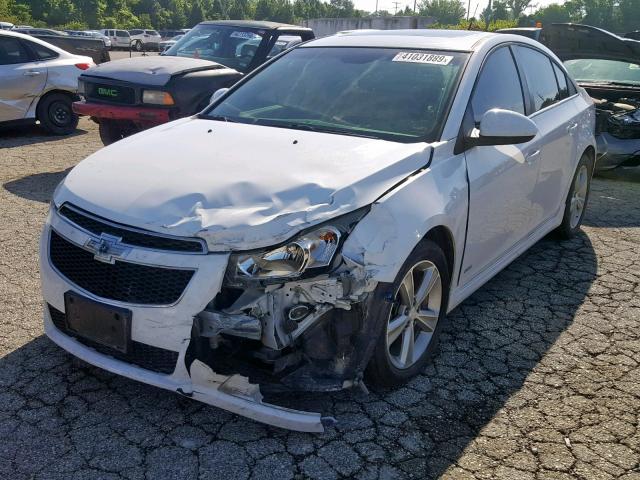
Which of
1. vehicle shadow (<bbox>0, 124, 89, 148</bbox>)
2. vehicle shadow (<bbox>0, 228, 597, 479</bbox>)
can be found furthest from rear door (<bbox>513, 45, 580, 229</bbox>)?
vehicle shadow (<bbox>0, 124, 89, 148</bbox>)

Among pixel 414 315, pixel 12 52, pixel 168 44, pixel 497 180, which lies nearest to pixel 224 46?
pixel 12 52

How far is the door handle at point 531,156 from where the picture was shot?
4.31m

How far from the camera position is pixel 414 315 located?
3.39m

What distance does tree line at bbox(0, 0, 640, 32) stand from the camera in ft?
228

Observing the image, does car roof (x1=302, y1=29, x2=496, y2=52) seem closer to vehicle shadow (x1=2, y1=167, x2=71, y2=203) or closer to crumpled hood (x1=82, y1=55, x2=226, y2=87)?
crumpled hood (x1=82, y1=55, x2=226, y2=87)

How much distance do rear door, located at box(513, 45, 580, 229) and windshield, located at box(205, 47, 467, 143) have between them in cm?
98

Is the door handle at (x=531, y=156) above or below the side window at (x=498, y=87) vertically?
below

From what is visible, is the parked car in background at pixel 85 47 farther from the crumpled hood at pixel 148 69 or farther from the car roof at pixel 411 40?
the car roof at pixel 411 40

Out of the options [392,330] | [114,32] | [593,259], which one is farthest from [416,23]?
[392,330]

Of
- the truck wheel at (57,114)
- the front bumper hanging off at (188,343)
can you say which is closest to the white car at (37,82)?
the truck wheel at (57,114)

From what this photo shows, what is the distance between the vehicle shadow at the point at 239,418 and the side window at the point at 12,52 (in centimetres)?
715

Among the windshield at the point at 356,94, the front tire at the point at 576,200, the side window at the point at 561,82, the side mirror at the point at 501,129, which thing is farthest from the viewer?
the front tire at the point at 576,200

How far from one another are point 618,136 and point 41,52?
26.5 feet

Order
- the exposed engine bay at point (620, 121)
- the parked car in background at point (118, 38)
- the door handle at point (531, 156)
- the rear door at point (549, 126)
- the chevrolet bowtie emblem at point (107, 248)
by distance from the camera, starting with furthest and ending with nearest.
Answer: the parked car in background at point (118, 38) → the exposed engine bay at point (620, 121) → the rear door at point (549, 126) → the door handle at point (531, 156) → the chevrolet bowtie emblem at point (107, 248)
